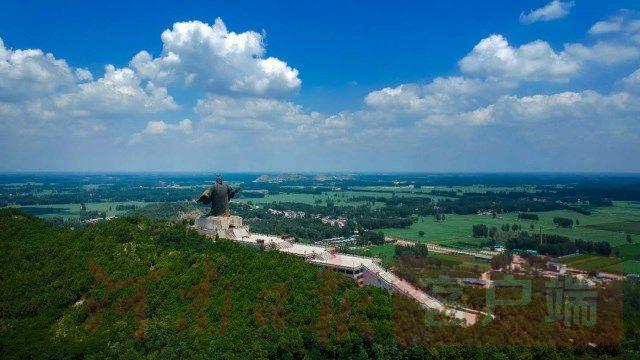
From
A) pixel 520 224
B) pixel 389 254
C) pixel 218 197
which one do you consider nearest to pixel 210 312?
pixel 218 197

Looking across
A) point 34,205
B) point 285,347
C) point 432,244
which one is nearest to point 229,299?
point 285,347

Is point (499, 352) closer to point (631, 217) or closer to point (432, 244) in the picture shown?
point (432, 244)

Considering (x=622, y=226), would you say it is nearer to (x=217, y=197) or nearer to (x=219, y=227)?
(x=219, y=227)

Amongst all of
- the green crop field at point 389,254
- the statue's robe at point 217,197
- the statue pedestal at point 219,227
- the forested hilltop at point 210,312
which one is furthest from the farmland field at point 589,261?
the statue's robe at point 217,197

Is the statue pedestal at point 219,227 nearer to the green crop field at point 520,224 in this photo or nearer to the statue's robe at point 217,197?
the statue's robe at point 217,197

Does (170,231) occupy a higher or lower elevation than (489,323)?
higher

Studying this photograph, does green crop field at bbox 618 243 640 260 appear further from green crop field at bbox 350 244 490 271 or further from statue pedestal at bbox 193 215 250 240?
statue pedestal at bbox 193 215 250 240
